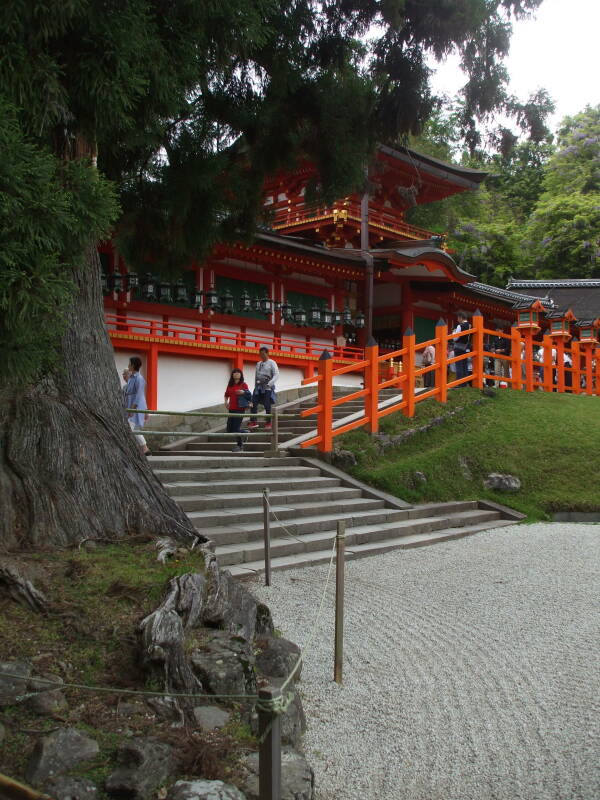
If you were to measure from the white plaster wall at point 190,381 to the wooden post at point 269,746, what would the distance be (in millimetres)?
12234

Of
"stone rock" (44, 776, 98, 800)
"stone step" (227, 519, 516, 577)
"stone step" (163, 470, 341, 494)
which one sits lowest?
"stone step" (227, 519, 516, 577)

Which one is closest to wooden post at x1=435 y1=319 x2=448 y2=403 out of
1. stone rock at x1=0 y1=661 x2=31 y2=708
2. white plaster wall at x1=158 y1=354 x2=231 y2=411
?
white plaster wall at x1=158 y1=354 x2=231 y2=411

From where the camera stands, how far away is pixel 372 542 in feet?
25.8

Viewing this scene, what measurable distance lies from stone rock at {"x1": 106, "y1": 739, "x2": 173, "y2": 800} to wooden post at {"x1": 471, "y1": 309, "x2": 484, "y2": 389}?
1103 cm

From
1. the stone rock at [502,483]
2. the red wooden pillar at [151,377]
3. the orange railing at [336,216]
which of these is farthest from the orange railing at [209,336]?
the stone rock at [502,483]

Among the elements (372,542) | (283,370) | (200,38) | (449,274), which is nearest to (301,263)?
(283,370)

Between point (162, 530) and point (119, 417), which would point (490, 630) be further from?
point (119, 417)

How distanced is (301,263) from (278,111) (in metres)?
9.95

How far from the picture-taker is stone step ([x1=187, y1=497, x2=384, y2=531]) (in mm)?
7231

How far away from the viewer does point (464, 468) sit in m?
10.5

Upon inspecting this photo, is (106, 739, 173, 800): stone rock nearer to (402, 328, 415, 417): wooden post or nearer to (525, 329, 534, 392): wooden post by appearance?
(402, 328, 415, 417): wooden post

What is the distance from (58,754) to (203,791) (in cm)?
55

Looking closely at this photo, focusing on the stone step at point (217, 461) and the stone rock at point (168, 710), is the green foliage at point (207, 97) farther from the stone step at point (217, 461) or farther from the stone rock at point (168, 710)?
the stone step at point (217, 461)

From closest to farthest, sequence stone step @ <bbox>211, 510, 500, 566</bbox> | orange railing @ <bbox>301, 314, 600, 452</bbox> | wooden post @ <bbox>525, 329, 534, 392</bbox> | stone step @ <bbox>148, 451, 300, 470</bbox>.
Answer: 1. stone step @ <bbox>211, 510, 500, 566</bbox>
2. stone step @ <bbox>148, 451, 300, 470</bbox>
3. orange railing @ <bbox>301, 314, 600, 452</bbox>
4. wooden post @ <bbox>525, 329, 534, 392</bbox>
